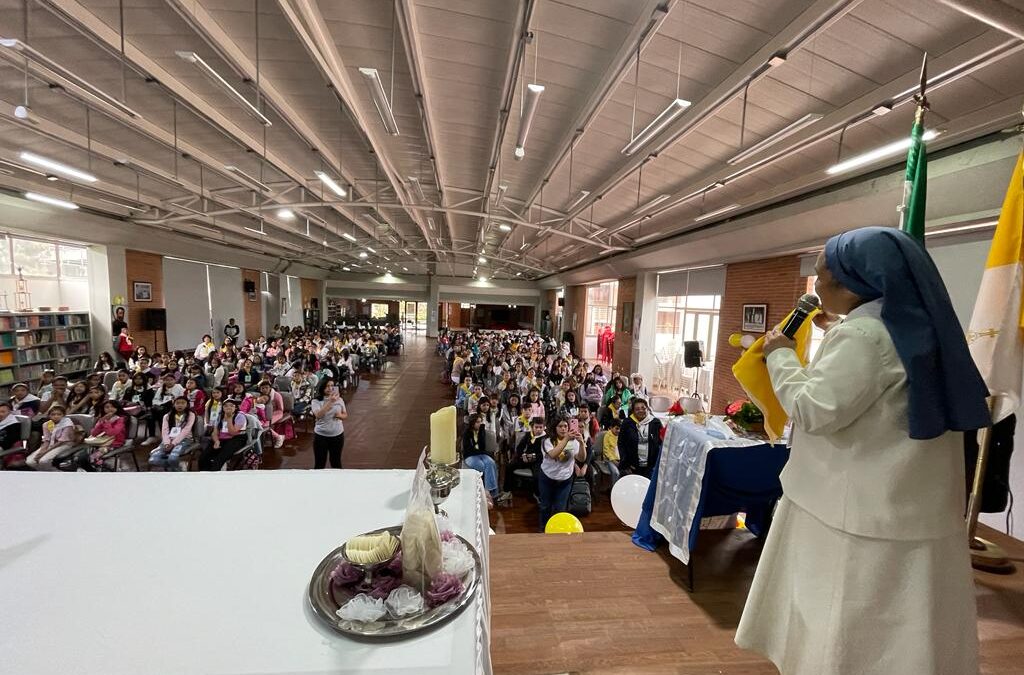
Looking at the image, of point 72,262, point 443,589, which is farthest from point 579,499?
point 72,262

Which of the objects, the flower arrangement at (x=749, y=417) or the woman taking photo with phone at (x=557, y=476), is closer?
the flower arrangement at (x=749, y=417)

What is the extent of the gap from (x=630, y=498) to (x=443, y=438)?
298cm

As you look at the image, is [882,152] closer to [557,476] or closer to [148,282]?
[557,476]

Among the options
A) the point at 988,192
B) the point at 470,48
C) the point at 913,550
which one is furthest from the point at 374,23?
the point at 988,192

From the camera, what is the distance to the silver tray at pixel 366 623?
73 cm

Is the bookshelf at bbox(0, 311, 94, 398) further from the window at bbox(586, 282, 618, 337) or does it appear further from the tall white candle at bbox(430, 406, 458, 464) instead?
the window at bbox(586, 282, 618, 337)

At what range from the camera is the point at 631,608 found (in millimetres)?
2078

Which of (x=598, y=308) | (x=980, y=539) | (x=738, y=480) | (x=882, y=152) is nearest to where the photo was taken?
(x=738, y=480)

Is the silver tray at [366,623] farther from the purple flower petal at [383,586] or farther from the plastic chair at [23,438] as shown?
the plastic chair at [23,438]

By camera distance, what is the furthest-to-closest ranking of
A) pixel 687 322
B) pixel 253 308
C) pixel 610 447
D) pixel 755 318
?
pixel 253 308 < pixel 687 322 < pixel 755 318 < pixel 610 447

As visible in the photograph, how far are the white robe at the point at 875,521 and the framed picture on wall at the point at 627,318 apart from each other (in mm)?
11635

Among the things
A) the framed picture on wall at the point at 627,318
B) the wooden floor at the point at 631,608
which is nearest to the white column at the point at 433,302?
the framed picture on wall at the point at 627,318

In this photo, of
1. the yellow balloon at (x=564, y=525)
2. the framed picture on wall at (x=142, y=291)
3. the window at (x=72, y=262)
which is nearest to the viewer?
the yellow balloon at (x=564, y=525)

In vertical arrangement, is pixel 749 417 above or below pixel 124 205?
below
